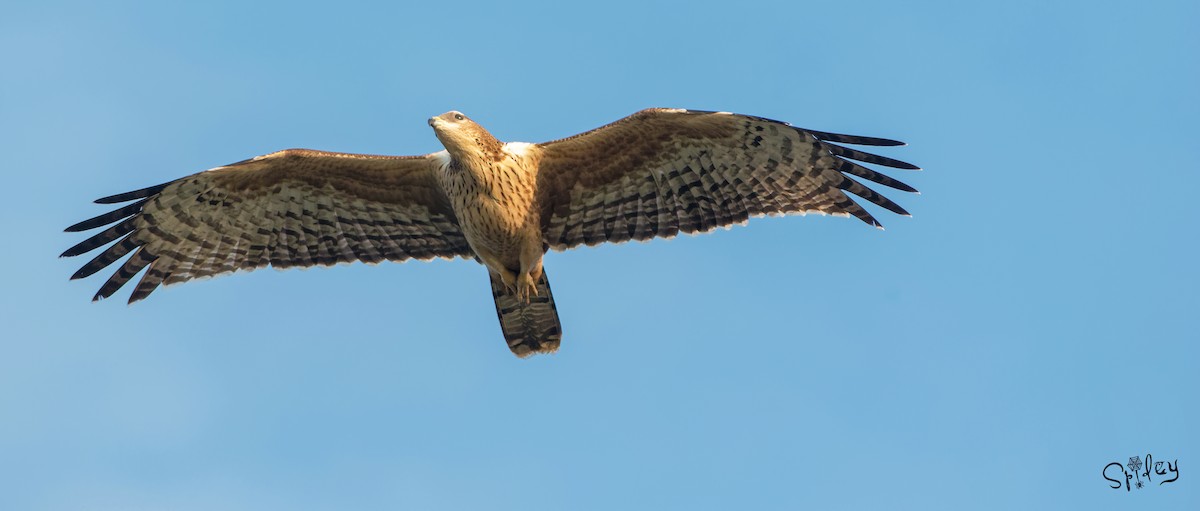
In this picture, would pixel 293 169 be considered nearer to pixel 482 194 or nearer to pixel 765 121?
pixel 482 194

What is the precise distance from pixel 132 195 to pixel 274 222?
1.15m

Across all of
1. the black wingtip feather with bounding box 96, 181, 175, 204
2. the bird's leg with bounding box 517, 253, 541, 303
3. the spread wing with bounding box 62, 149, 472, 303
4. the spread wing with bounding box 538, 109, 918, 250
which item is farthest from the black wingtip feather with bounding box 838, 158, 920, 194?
the black wingtip feather with bounding box 96, 181, 175, 204

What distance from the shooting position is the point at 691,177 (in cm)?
1024

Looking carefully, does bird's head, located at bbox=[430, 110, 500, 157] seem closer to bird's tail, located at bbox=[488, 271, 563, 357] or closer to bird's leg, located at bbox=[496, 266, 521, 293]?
bird's leg, located at bbox=[496, 266, 521, 293]

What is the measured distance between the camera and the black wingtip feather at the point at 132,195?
399 inches

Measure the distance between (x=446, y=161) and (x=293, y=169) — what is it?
52.8 inches

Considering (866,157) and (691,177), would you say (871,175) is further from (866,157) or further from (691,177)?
(691,177)

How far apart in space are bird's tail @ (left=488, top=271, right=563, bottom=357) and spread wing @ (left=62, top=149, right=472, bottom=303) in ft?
2.01

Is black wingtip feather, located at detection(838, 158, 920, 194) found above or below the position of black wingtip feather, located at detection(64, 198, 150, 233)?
below

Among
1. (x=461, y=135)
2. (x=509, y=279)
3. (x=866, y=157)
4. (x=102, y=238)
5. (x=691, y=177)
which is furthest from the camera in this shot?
(x=102, y=238)

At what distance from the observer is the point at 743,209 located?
33.8 ft

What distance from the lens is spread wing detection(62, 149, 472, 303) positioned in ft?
33.6

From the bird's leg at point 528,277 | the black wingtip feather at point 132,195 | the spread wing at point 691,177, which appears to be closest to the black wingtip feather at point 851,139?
the spread wing at point 691,177

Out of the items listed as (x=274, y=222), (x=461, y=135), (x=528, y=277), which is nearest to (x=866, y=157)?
(x=528, y=277)
